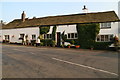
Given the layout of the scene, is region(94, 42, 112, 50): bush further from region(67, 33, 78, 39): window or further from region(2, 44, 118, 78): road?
region(2, 44, 118, 78): road

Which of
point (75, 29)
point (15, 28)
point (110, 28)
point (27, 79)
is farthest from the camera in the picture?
point (15, 28)

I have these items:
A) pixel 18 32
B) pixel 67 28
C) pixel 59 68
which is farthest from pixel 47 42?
Answer: pixel 59 68

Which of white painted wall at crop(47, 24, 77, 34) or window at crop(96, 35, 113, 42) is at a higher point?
white painted wall at crop(47, 24, 77, 34)

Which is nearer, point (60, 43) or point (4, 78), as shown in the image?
point (4, 78)

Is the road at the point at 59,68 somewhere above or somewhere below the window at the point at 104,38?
below

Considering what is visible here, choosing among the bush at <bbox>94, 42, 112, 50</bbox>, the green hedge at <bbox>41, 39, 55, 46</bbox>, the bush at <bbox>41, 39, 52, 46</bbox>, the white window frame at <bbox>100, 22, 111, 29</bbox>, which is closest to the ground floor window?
the bush at <bbox>94, 42, 112, 50</bbox>

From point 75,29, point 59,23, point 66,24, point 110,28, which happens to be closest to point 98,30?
point 110,28

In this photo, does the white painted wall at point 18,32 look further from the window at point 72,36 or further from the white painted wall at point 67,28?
the window at point 72,36

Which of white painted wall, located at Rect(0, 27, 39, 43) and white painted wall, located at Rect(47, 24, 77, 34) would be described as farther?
white painted wall, located at Rect(0, 27, 39, 43)

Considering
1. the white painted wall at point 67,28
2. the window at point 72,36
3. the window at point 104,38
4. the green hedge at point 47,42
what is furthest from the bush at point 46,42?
the window at point 104,38

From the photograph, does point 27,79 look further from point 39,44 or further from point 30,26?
point 30,26

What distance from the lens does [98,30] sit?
A: 22578mm

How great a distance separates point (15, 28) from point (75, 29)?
1559 cm

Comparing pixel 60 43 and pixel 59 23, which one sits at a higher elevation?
pixel 59 23
